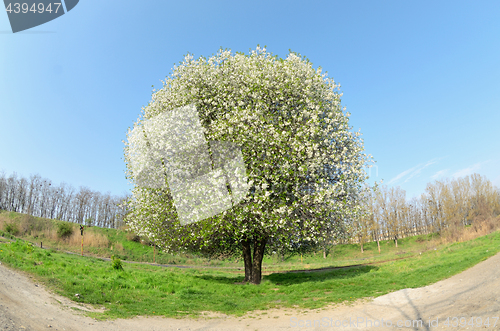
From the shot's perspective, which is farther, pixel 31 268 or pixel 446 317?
pixel 31 268

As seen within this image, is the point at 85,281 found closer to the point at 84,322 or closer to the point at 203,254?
the point at 84,322

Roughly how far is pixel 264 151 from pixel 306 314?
814 cm

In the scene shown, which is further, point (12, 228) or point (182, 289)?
point (12, 228)

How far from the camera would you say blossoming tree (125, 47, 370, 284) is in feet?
51.2

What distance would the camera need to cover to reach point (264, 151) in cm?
1576

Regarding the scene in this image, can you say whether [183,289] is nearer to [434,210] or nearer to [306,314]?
[306,314]

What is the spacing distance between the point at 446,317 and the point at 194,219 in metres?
11.8

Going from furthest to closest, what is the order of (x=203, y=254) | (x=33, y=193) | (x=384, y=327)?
(x=33, y=193)
(x=203, y=254)
(x=384, y=327)

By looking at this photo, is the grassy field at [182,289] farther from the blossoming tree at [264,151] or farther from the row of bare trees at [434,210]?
the row of bare trees at [434,210]

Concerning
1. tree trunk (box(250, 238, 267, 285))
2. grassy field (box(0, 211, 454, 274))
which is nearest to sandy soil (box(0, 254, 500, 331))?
tree trunk (box(250, 238, 267, 285))

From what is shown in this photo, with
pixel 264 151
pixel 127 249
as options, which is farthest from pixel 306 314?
pixel 127 249

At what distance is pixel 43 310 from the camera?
9750mm

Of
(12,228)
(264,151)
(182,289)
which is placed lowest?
(182,289)

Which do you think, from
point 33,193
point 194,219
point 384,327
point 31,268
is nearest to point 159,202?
point 194,219
